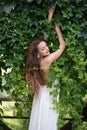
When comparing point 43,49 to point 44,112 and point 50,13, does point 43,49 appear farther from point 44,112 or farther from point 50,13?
point 44,112

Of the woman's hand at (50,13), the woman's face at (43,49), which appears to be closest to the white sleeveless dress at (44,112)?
the woman's face at (43,49)

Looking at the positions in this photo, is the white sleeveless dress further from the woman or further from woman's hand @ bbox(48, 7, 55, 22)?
woman's hand @ bbox(48, 7, 55, 22)

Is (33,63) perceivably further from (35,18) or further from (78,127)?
(78,127)

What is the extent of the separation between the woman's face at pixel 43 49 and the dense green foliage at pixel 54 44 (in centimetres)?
8

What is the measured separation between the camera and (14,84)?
3809mm

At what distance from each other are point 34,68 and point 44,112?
474 mm

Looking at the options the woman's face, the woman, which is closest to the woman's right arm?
the woman

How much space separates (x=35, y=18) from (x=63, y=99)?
2.76 feet

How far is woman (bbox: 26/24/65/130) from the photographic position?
12.1 ft

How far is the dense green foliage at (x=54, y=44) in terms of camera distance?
3627mm

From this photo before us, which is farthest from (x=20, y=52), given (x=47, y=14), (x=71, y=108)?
(x=71, y=108)

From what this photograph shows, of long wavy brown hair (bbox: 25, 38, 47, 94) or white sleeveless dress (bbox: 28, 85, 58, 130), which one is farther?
white sleeveless dress (bbox: 28, 85, 58, 130)

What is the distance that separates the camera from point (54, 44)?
3.77 metres

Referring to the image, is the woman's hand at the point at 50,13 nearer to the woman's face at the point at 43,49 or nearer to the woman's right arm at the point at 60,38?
the woman's right arm at the point at 60,38
